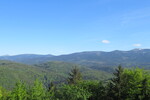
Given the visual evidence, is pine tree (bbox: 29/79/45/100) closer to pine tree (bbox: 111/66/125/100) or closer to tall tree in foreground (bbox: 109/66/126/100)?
tall tree in foreground (bbox: 109/66/126/100)

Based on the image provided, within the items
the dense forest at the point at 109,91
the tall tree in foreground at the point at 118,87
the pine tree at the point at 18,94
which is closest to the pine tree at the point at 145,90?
the dense forest at the point at 109,91

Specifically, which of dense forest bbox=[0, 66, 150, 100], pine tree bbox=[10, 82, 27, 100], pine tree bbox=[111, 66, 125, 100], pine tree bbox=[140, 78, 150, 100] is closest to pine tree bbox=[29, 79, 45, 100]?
dense forest bbox=[0, 66, 150, 100]

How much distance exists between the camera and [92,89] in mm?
55312

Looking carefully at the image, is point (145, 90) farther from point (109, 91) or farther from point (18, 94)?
point (18, 94)

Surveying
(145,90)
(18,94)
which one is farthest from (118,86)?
(18,94)

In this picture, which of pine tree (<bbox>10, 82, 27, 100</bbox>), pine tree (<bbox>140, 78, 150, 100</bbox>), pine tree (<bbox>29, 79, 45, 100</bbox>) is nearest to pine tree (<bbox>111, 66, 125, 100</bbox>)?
pine tree (<bbox>140, 78, 150, 100</bbox>)

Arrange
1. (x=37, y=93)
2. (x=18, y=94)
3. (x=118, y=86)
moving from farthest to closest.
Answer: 1. (x=118, y=86)
2. (x=37, y=93)
3. (x=18, y=94)

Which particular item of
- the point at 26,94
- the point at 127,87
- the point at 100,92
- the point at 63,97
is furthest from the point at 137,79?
the point at 26,94

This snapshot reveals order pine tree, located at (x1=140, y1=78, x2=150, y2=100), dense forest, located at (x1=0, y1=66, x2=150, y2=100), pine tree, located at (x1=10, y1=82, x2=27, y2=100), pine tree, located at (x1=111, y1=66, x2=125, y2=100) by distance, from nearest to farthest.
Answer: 1. pine tree, located at (x1=10, y1=82, x2=27, y2=100)
2. dense forest, located at (x1=0, y1=66, x2=150, y2=100)
3. pine tree, located at (x1=140, y1=78, x2=150, y2=100)
4. pine tree, located at (x1=111, y1=66, x2=125, y2=100)

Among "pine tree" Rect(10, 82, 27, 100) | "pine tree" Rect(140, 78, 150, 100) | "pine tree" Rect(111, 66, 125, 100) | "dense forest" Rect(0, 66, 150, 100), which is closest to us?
"pine tree" Rect(10, 82, 27, 100)

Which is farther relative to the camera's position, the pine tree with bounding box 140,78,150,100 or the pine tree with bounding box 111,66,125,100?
the pine tree with bounding box 111,66,125,100

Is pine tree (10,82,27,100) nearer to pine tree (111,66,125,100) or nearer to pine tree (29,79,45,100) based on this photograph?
pine tree (29,79,45,100)

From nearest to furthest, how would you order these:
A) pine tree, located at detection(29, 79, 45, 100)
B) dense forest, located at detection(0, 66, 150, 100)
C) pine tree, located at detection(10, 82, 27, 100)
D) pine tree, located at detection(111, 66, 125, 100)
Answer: pine tree, located at detection(10, 82, 27, 100) → dense forest, located at detection(0, 66, 150, 100) → pine tree, located at detection(29, 79, 45, 100) → pine tree, located at detection(111, 66, 125, 100)

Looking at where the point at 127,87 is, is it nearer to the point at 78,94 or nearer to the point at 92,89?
the point at 92,89
